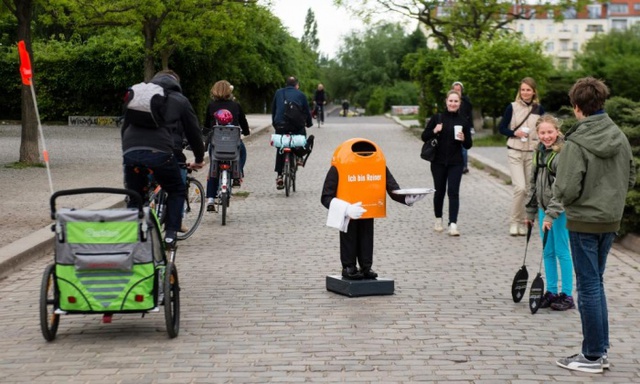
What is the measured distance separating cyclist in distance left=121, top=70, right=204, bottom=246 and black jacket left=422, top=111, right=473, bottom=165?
4.92 meters

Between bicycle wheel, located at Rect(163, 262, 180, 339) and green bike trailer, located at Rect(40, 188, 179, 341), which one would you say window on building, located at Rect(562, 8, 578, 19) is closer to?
bicycle wheel, located at Rect(163, 262, 180, 339)

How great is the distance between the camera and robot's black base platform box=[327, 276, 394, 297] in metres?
8.80

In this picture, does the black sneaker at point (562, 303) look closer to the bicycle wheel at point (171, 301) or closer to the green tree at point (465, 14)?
the bicycle wheel at point (171, 301)

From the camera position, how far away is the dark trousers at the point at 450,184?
1288 centimetres

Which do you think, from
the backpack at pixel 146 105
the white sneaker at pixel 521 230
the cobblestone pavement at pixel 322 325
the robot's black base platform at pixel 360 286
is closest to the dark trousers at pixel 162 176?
the backpack at pixel 146 105

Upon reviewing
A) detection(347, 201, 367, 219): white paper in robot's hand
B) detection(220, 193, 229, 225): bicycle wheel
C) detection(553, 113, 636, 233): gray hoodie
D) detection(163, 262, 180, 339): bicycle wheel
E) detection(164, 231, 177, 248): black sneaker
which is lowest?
detection(220, 193, 229, 225): bicycle wheel

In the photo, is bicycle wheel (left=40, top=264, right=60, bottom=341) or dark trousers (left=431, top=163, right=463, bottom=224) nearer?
bicycle wheel (left=40, top=264, right=60, bottom=341)

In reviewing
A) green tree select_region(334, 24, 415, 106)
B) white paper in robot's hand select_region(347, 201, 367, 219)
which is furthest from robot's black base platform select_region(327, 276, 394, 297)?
green tree select_region(334, 24, 415, 106)

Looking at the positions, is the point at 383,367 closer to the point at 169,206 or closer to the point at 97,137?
the point at 169,206

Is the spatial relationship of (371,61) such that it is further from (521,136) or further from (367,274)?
(367,274)

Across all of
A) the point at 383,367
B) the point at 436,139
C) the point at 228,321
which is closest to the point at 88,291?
the point at 228,321

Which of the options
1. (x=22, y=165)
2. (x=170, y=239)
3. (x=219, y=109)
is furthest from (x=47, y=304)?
(x=22, y=165)

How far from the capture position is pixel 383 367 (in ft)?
21.1

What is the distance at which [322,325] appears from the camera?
302 inches
